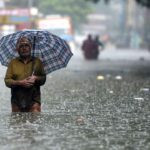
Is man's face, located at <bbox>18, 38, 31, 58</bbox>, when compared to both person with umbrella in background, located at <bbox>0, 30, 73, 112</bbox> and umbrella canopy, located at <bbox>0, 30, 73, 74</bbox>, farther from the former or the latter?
umbrella canopy, located at <bbox>0, 30, 73, 74</bbox>

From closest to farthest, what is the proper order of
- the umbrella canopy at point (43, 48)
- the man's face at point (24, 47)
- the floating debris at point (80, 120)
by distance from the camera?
the man's face at point (24, 47) → the floating debris at point (80, 120) → the umbrella canopy at point (43, 48)

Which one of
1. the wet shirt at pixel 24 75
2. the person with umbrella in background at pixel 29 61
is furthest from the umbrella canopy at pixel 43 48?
Result: the wet shirt at pixel 24 75

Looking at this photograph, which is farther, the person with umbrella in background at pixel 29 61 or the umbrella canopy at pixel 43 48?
the umbrella canopy at pixel 43 48

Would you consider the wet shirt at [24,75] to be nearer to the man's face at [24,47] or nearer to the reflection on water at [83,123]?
the man's face at [24,47]

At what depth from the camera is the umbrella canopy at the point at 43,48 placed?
11.4m

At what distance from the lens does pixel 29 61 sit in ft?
35.6

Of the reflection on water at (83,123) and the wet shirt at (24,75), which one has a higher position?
the wet shirt at (24,75)

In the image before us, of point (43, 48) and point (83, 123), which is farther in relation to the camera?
point (43, 48)

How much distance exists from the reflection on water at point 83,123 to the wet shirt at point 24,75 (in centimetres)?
36

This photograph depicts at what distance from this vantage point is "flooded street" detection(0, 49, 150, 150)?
8984 mm

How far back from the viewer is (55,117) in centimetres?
1176

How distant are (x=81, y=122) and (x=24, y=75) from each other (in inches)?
44.1

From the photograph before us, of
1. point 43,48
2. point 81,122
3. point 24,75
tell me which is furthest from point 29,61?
point 81,122

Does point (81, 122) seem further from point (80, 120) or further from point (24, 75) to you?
point (24, 75)
